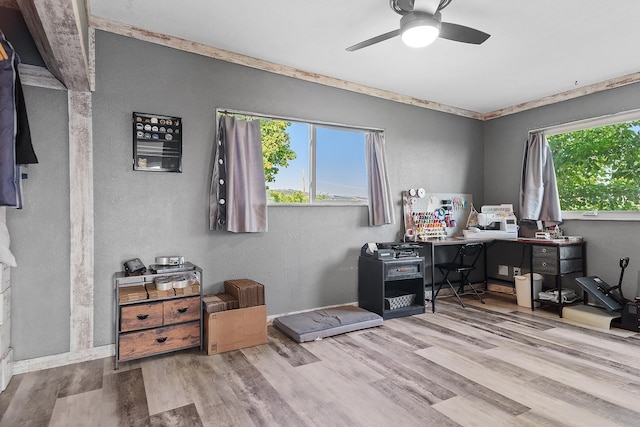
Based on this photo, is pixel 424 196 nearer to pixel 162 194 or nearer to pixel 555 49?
pixel 555 49

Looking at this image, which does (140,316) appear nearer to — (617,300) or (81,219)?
(81,219)

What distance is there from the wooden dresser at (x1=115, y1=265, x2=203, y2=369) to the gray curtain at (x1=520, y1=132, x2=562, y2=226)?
164 inches

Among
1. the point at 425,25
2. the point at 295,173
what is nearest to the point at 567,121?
the point at 425,25

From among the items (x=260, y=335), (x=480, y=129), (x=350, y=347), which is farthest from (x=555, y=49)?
(x=260, y=335)

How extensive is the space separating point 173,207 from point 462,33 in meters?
2.67

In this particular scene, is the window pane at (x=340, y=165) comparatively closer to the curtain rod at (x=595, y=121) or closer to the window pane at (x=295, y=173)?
the window pane at (x=295, y=173)

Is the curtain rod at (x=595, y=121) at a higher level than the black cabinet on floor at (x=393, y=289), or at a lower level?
higher

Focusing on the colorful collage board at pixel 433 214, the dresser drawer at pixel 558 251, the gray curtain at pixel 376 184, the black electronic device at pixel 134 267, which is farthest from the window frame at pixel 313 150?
the dresser drawer at pixel 558 251

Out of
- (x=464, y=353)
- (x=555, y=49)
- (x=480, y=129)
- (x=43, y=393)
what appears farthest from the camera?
(x=480, y=129)

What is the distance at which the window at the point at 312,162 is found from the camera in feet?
12.5

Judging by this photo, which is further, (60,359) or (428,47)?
(428,47)

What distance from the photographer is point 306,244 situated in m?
3.90

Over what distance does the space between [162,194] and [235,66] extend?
1413 millimetres

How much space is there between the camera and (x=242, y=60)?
11.4 ft
